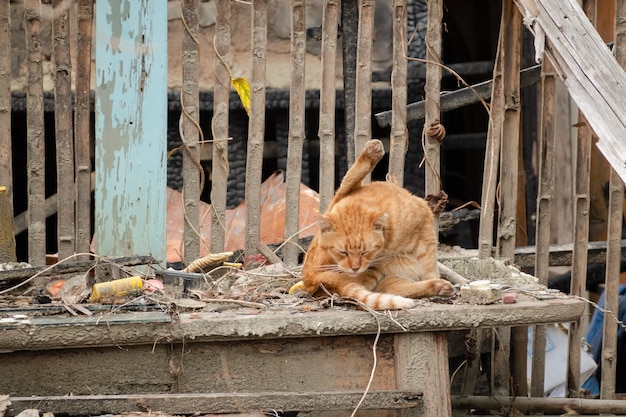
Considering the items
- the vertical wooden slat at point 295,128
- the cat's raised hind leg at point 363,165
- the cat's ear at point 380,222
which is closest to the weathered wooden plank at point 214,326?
the cat's ear at point 380,222

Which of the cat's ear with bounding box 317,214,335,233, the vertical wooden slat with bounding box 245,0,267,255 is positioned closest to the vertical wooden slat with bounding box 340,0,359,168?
the vertical wooden slat with bounding box 245,0,267,255

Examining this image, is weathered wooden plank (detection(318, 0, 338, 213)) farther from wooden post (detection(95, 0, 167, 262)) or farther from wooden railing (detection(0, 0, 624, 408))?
wooden post (detection(95, 0, 167, 262))

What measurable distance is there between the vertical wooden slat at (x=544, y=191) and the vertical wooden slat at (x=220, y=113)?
65.8 inches

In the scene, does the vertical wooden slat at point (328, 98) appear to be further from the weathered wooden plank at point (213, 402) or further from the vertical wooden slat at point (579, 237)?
the weathered wooden plank at point (213, 402)

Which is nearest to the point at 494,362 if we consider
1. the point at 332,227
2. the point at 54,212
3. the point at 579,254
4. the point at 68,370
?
the point at 579,254

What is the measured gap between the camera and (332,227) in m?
4.14

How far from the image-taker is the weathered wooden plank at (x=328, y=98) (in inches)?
→ 191

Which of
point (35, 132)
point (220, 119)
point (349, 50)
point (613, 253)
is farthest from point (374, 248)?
point (349, 50)

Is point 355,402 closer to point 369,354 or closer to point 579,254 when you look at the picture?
point 369,354

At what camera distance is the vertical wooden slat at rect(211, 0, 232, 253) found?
4812 mm

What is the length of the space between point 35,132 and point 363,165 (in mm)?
1699

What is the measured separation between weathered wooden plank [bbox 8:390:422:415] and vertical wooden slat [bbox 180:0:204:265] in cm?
136

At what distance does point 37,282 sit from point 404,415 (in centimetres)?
183

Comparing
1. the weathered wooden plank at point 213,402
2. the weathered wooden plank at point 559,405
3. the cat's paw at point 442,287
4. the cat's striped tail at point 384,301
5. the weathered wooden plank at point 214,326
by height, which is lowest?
the weathered wooden plank at point 559,405
